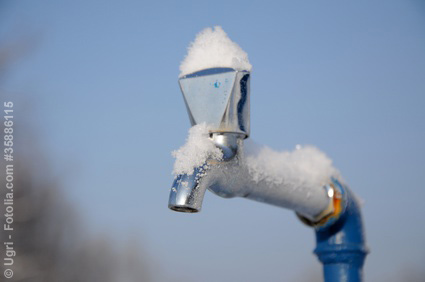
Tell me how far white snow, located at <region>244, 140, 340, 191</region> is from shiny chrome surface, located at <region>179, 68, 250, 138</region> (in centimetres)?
11

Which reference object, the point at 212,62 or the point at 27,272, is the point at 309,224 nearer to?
the point at 212,62

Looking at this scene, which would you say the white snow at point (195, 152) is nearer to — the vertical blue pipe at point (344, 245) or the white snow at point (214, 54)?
the white snow at point (214, 54)

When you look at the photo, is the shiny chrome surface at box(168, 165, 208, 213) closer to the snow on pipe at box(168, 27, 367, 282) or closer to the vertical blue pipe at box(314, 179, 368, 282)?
the snow on pipe at box(168, 27, 367, 282)

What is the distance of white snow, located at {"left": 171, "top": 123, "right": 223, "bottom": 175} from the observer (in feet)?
2.23

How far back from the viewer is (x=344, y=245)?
1.13 m

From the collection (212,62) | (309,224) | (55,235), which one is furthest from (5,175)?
(212,62)

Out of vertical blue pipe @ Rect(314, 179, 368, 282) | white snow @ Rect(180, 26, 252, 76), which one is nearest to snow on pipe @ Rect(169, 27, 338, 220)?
white snow @ Rect(180, 26, 252, 76)


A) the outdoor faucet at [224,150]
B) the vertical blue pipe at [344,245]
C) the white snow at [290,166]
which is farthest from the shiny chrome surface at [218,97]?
the vertical blue pipe at [344,245]

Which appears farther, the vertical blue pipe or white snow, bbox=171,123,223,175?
the vertical blue pipe

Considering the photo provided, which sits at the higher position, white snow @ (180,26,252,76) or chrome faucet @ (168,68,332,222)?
white snow @ (180,26,252,76)

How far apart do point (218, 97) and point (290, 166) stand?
32 cm

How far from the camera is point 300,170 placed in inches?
39.8

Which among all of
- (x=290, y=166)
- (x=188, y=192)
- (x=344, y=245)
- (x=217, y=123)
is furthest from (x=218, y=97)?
(x=344, y=245)

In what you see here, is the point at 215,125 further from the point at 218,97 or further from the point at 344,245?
the point at 344,245
